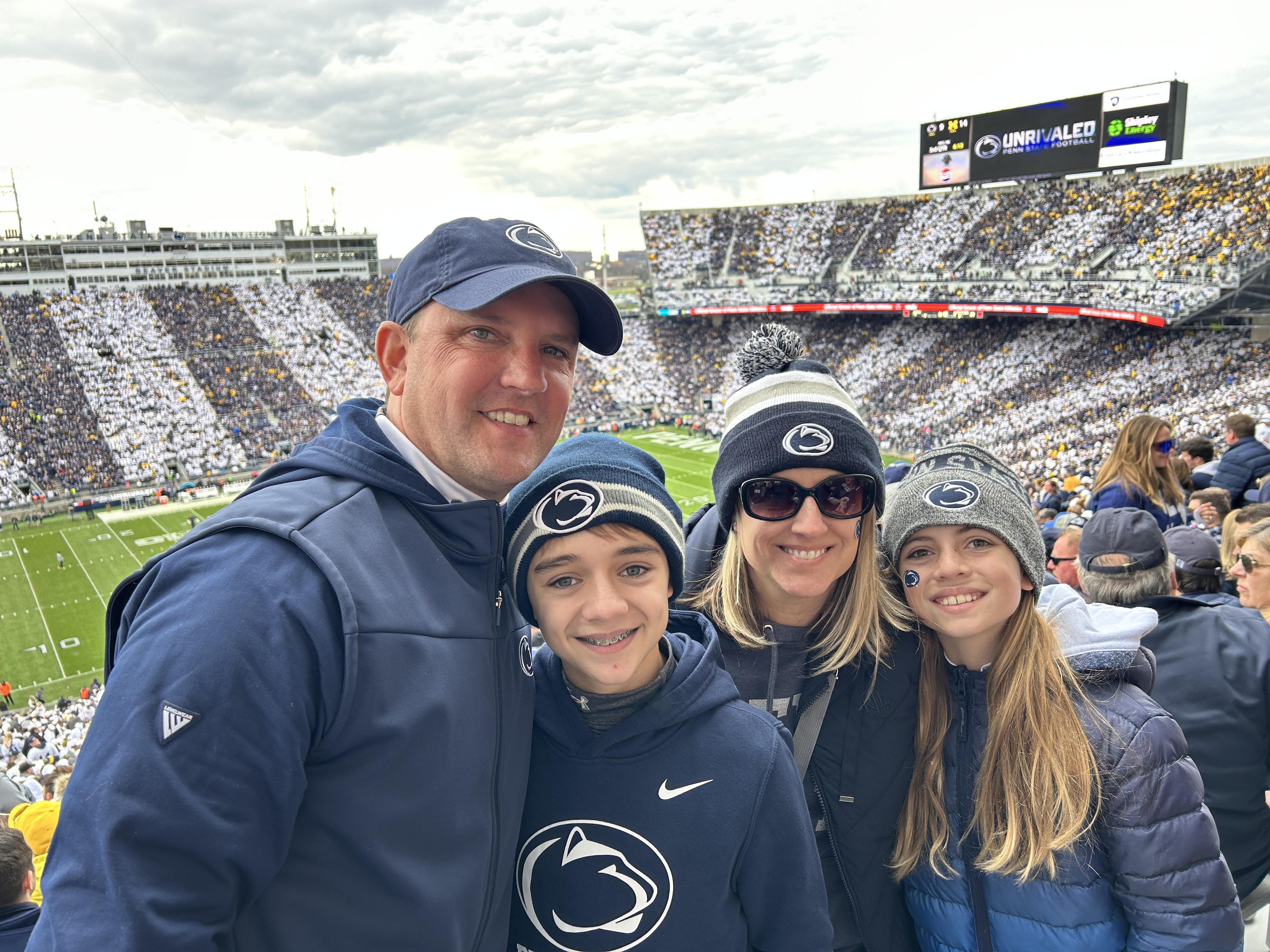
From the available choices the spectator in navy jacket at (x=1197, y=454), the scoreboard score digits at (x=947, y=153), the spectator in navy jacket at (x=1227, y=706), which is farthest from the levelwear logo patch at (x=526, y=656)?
the scoreboard score digits at (x=947, y=153)

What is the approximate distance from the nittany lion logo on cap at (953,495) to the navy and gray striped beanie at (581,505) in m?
0.84

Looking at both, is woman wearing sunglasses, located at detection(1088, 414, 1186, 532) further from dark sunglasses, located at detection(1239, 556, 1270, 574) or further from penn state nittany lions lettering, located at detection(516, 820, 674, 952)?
penn state nittany lions lettering, located at detection(516, 820, 674, 952)

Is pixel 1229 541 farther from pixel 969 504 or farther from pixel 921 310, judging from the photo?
pixel 921 310

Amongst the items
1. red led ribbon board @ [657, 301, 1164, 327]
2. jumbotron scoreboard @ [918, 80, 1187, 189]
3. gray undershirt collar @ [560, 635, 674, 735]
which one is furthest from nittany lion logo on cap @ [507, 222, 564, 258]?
jumbotron scoreboard @ [918, 80, 1187, 189]

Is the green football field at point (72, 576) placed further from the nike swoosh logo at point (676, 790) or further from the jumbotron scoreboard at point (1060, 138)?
the jumbotron scoreboard at point (1060, 138)

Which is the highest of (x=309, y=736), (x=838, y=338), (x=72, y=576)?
(x=838, y=338)

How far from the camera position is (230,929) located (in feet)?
4.52

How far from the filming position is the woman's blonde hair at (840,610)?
2.59m

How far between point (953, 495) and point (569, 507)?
124cm

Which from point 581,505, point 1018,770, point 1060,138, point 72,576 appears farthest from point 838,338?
point 581,505

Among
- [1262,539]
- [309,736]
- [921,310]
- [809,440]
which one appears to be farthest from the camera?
[921,310]

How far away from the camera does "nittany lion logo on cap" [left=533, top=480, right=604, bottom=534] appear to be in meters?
2.05

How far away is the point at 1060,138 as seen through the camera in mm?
36156

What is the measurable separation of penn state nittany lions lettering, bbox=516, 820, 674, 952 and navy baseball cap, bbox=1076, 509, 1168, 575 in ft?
8.04
